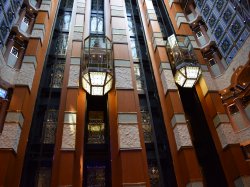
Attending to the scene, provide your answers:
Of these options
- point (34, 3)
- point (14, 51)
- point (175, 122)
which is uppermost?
point (34, 3)

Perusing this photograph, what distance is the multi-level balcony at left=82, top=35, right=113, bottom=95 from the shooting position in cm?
906

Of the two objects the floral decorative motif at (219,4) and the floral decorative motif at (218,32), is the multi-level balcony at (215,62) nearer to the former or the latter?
the floral decorative motif at (218,32)

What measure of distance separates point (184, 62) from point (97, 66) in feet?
11.7

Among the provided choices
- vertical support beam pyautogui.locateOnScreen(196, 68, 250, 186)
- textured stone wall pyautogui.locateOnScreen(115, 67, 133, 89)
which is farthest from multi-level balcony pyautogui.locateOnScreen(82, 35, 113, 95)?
vertical support beam pyautogui.locateOnScreen(196, 68, 250, 186)

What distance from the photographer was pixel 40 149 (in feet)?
28.1

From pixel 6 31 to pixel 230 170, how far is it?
30.9 feet

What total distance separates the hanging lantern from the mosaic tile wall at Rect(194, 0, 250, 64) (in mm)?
1395

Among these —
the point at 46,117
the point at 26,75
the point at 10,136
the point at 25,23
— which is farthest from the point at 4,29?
the point at 10,136

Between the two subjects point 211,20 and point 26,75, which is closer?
point 26,75

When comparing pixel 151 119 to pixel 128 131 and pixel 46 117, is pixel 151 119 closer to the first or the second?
pixel 128 131

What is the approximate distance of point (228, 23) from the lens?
1066 centimetres

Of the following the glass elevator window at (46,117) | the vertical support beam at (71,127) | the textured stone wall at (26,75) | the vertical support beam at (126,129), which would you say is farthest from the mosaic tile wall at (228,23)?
the textured stone wall at (26,75)

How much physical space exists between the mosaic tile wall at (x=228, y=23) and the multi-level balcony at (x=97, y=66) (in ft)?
16.1

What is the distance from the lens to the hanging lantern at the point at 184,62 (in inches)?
400
